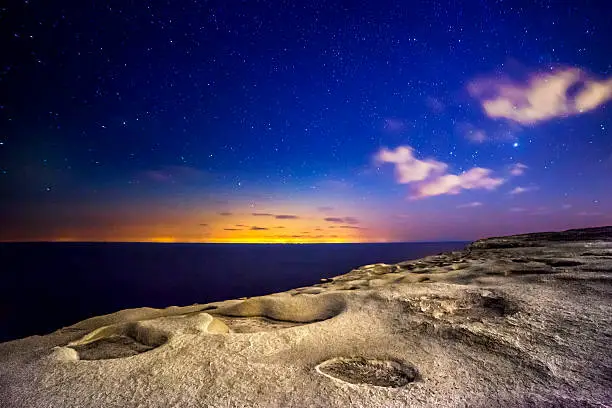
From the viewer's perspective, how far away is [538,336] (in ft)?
14.9

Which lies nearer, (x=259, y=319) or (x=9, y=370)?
(x=9, y=370)

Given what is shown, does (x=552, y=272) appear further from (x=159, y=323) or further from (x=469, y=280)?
(x=159, y=323)

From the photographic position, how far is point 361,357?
14.9 feet

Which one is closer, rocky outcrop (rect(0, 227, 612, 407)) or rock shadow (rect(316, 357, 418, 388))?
→ rocky outcrop (rect(0, 227, 612, 407))

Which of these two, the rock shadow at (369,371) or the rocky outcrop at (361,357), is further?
the rock shadow at (369,371)

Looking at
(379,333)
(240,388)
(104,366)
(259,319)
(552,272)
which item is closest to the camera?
(240,388)

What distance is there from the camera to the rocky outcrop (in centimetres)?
343

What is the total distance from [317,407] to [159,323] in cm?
441

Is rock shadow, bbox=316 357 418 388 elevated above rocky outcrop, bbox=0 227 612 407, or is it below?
below

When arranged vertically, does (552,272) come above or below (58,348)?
above

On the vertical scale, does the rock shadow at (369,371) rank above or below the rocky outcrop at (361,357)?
below

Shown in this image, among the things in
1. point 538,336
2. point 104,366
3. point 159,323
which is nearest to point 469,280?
point 538,336

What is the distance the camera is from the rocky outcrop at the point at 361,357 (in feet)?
11.3

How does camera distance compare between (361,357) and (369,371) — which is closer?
(369,371)
